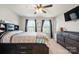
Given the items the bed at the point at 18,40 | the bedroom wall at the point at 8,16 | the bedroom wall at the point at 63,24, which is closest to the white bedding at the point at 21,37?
the bed at the point at 18,40

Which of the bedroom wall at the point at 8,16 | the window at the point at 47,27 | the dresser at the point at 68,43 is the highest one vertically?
the bedroom wall at the point at 8,16

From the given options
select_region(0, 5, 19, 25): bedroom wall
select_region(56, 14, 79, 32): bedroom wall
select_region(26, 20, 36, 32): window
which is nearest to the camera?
select_region(0, 5, 19, 25): bedroom wall

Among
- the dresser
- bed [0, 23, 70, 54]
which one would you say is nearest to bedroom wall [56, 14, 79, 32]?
the dresser

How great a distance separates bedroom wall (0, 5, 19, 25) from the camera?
1.20 metres

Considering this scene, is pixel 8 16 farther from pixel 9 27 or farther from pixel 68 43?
pixel 68 43

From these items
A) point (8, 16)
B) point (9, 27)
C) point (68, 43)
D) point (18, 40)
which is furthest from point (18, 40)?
point (68, 43)

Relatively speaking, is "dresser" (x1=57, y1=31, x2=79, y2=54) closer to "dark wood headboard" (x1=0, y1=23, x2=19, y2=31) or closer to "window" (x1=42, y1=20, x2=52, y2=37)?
"window" (x1=42, y1=20, x2=52, y2=37)

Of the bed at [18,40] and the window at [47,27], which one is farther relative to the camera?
the window at [47,27]

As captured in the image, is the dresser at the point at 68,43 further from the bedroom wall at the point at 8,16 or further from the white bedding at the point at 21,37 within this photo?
the bedroom wall at the point at 8,16

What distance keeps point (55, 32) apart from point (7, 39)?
0.70 meters

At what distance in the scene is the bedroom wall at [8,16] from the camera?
→ 120 centimetres

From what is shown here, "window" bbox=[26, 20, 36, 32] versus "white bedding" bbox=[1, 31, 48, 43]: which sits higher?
"window" bbox=[26, 20, 36, 32]

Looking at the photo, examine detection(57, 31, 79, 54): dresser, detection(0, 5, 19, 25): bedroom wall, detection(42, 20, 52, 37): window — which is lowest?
detection(57, 31, 79, 54): dresser

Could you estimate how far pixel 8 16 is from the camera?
4.29ft
